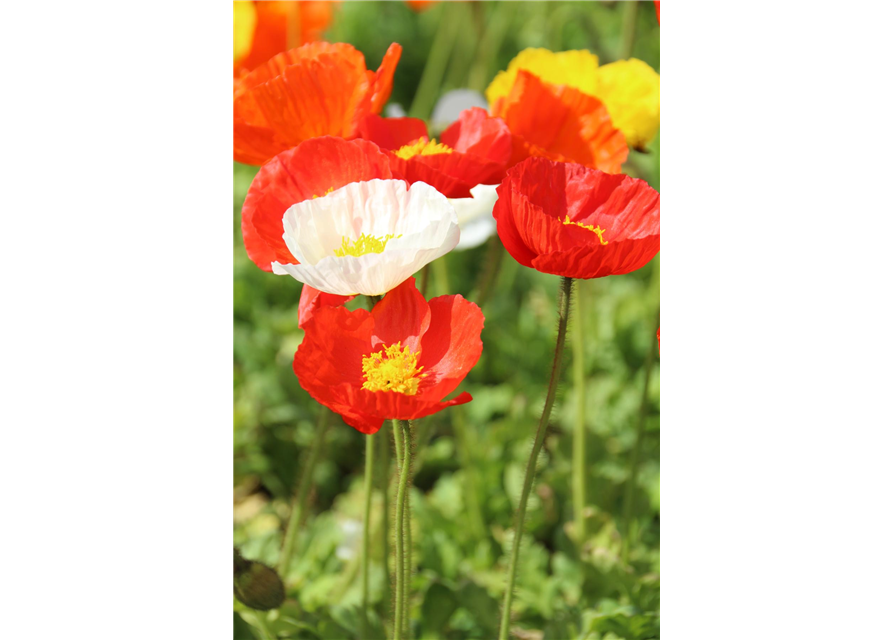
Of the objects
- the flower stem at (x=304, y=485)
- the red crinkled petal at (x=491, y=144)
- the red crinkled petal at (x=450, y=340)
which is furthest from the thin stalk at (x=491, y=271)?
the red crinkled petal at (x=450, y=340)

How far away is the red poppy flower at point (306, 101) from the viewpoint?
822 mm

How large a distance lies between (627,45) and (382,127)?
1.83ft

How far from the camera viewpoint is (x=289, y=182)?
77 centimetres

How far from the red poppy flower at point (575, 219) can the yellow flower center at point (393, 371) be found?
0.45 feet

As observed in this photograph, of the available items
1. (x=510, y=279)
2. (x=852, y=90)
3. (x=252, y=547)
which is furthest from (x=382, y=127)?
(x=510, y=279)

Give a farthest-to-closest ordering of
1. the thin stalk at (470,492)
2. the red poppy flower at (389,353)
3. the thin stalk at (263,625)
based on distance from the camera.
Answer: the thin stalk at (470,492)
the thin stalk at (263,625)
the red poppy flower at (389,353)

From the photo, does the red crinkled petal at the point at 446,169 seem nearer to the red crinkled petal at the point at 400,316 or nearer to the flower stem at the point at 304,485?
the red crinkled petal at the point at 400,316

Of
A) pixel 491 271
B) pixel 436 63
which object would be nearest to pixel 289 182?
pixel 491 271

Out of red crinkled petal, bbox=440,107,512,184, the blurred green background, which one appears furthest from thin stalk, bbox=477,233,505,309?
red crinkled petal, bbox=440,107,512,184

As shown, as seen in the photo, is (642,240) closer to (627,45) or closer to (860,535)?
(860,535)

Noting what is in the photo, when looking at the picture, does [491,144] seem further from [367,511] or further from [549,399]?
[367,511]

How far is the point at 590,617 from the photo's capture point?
3.51 feet

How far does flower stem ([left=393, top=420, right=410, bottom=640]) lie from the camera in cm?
69

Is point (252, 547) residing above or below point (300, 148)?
below
